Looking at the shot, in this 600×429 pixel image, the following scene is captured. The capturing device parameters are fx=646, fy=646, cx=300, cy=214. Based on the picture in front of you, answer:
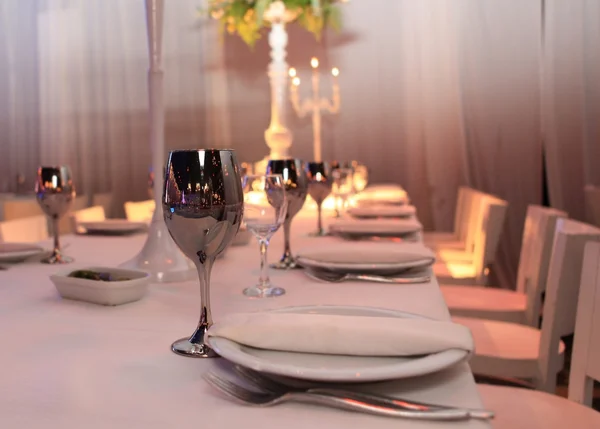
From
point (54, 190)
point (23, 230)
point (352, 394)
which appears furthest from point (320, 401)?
point (23, 230)

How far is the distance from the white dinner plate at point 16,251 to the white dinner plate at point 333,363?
0.79m

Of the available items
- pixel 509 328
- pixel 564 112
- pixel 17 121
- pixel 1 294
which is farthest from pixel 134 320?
pixel 17 121

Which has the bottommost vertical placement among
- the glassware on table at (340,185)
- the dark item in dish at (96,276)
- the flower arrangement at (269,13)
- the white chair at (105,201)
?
the white chair at (105,201)

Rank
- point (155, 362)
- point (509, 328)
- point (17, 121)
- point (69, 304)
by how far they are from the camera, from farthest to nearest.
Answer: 1. point (17, 121)
2. point (509, 328)
3. point (69, 304)
4. point (155, 362)

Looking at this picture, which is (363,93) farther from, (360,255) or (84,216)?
(360,255)

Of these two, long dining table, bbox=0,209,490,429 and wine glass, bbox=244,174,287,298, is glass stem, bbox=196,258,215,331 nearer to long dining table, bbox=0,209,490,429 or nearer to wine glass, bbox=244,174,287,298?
long dining table, bbox=0,209,490,429

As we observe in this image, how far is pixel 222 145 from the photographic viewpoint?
441 cm

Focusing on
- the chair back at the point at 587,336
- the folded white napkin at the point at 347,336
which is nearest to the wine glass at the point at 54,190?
the folded white napkin at the point at 347,336

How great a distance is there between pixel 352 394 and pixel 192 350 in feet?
0.69

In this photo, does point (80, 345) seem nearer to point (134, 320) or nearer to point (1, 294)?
point (134, 320)

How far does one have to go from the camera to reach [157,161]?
1201 millimetres

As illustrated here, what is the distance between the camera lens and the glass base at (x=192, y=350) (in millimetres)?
662

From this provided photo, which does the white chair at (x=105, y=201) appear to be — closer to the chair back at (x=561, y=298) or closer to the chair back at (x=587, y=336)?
the chair back at (x=561, y=298)

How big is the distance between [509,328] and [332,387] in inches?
50.2
